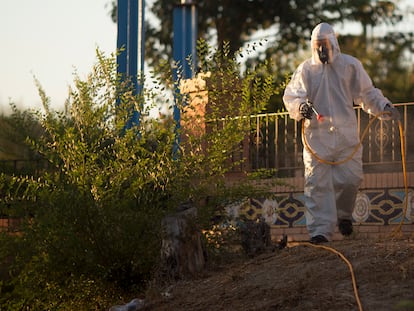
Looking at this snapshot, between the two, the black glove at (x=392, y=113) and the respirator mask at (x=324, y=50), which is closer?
the black glove at (x=392, y=113)

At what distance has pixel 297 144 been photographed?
1481 cm

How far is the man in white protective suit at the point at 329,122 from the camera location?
34.6ft

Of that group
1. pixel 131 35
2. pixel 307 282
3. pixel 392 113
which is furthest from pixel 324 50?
pixel 131 35

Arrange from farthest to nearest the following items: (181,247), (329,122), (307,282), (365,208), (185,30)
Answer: (185,30)
(365,208)
(329,122)
(181,247)
(307,282)

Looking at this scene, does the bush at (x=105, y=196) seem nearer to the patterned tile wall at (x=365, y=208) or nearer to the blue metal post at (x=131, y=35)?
the patterned tile wall at (x=365, y=208)

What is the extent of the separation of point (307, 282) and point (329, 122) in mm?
2761

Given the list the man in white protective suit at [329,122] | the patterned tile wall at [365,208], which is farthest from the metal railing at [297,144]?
the man in white protective suit at [329,122]

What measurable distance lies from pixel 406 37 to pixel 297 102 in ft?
63.2

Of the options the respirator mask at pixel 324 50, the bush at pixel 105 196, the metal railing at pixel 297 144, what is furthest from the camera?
the metal railing at pixel 297 144

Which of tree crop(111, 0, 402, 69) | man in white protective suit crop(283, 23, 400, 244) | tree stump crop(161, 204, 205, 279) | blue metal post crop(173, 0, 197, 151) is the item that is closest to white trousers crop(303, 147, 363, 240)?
man in white protective suit crop(283, 23, 400, 244)

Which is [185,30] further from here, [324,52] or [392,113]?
[392,113]

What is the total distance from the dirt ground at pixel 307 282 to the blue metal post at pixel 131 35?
676cm

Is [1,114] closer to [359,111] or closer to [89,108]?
[359,111]

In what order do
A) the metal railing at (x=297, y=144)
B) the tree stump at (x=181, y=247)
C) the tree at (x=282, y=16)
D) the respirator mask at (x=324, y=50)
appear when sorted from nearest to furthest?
1. the tree stump at (x=181, y=247)
2. the respirator mask at (x=324, y=50)
3. the metal railing at (x=297, y=144)
4. the tree at (x=282, y=16)
